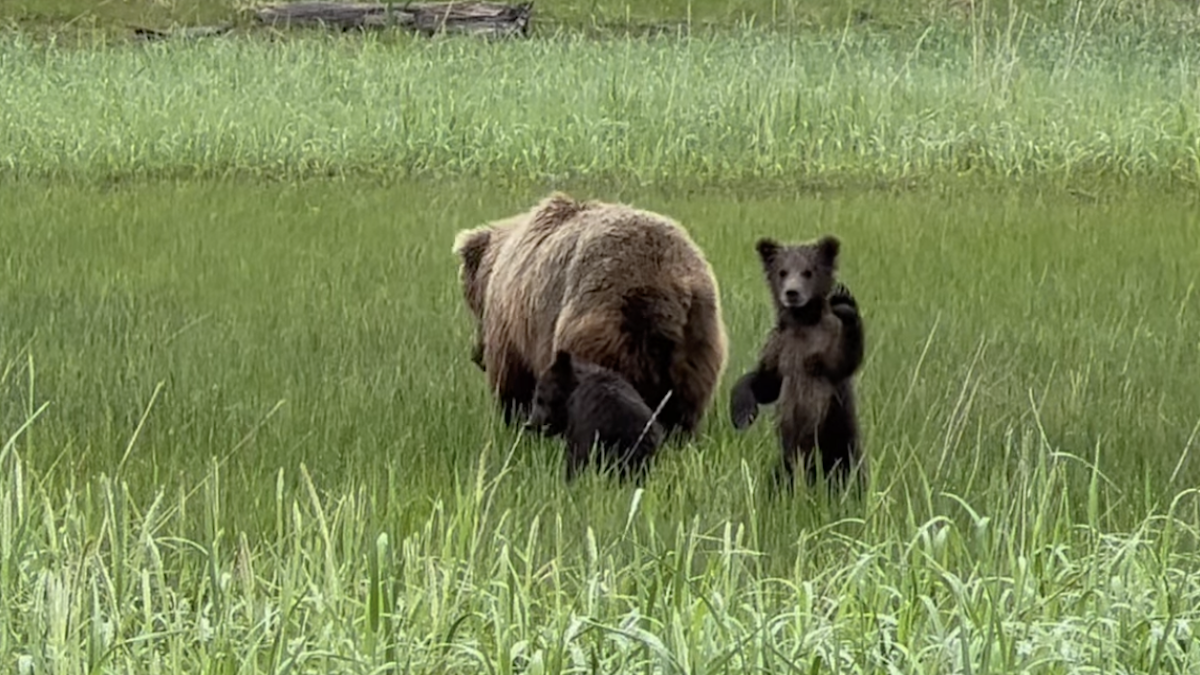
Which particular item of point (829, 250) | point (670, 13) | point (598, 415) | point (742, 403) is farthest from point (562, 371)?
point (670, 13)

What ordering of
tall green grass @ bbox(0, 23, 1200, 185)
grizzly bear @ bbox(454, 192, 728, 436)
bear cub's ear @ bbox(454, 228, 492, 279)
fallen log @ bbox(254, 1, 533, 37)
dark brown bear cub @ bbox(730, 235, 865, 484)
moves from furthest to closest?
fallen log @ bbox(254, 1, 533, 37)
tall green grass @ bbox(0, 23, 1200, 185)
bear cub's ear @ bbox(454, 228, 492, 279)
grizzly bear @ bbox(454, 192, 728, 436)
dark brown bear cub @ bbox(730, 235, 865, 484)

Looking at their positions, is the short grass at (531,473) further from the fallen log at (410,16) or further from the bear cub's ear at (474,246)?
the fallen log at (410,16)

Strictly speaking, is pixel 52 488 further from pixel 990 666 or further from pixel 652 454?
pixel 990 666

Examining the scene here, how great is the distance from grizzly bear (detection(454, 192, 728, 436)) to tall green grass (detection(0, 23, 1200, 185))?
5861mm

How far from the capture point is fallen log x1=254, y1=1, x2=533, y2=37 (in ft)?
65.2

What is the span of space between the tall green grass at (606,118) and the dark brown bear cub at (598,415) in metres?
6.57

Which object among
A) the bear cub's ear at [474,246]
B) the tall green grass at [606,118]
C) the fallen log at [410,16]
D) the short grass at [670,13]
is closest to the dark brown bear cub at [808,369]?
the bear cub's ear at [474,246]

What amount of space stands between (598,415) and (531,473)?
0.27 meters

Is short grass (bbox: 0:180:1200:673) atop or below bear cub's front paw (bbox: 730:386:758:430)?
below

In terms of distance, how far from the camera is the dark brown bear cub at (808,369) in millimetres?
4156

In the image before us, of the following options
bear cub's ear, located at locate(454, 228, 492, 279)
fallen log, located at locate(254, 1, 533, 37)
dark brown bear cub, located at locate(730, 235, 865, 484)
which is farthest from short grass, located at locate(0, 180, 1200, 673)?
fallen log, located at locate(254, 1, 533, 37)

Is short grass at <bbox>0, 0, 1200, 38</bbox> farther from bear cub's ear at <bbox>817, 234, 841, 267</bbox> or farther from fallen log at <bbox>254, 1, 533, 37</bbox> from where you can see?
bear cub's ear at <bbox>817, 234, 841, 267</bbox>

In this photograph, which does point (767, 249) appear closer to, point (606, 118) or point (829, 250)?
point (829, 250)

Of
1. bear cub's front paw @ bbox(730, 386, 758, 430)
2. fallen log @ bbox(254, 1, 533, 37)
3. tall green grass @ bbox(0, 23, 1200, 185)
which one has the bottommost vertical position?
tall green grass @ bbox(0, 23, 1200, 185)
